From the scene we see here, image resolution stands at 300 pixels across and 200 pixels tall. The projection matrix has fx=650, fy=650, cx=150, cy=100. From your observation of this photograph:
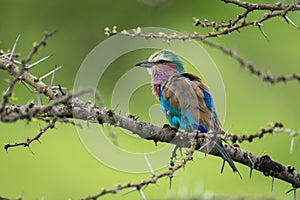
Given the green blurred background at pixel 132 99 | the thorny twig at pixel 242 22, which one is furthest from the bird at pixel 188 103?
the green blurred background at pixel 132 99

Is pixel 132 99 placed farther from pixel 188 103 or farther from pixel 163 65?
pixel 188 103

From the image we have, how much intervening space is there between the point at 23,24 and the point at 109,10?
1187mm

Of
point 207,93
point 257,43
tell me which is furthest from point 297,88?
point 207,93

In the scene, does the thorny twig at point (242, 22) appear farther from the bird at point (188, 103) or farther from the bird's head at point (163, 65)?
the bird's head at point (163, 65)

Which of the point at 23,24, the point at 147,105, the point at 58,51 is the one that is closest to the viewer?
the point at 147,105

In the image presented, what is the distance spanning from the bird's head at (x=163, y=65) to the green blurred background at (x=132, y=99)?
2.55 ft

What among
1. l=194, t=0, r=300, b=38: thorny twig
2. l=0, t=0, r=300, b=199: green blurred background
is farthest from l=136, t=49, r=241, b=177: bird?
l=0, t=0, r=300, b=199: green blurred background

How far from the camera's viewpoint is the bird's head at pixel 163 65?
11.3 ft

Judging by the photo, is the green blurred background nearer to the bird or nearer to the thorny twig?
the bird

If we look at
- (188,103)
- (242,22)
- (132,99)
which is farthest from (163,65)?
(132,99)

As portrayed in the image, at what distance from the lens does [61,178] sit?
240 inches

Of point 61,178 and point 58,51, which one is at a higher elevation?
→ point 58,51

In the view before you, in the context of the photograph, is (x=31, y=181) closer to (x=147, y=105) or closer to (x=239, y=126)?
(x=147, y=105)

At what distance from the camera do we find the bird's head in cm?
344
